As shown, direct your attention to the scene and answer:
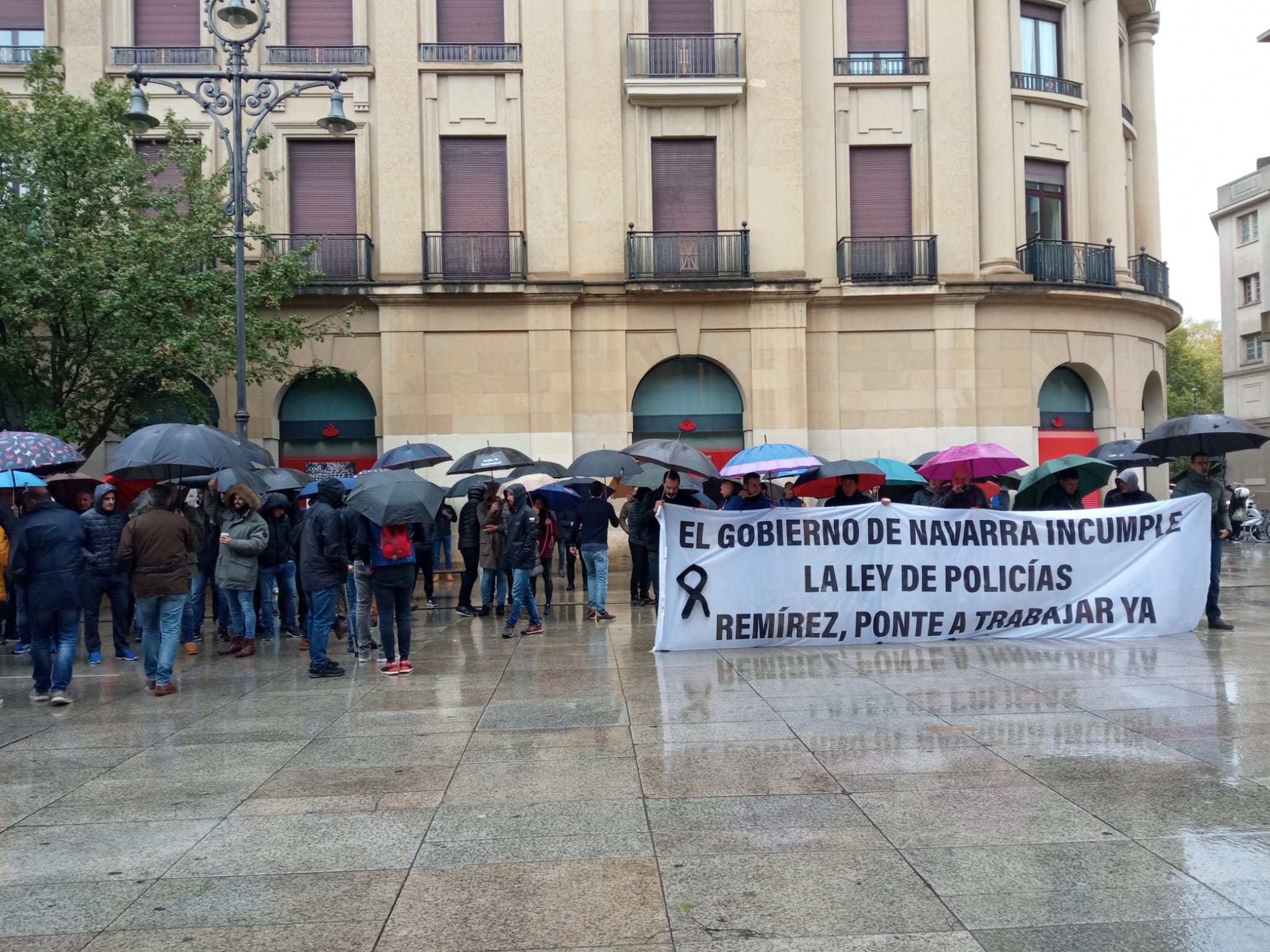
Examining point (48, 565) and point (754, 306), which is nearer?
point (48, 565)

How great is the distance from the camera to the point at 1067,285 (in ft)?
81.3

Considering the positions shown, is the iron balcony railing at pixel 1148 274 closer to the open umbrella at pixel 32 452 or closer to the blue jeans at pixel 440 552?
the blue jeans at pixel 440 552

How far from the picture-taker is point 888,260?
24516 millimetres

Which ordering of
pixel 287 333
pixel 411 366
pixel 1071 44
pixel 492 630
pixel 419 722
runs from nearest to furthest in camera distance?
pixel 419 722 < pixel 492 630 < pixel 287 333 < pixel 411 366 < pixel 1071 44

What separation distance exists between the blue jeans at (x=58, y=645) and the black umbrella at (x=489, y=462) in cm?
774

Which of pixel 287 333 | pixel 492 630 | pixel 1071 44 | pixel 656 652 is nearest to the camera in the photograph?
pixel 656 652

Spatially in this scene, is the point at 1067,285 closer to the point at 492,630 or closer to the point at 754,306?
the point at 754,306

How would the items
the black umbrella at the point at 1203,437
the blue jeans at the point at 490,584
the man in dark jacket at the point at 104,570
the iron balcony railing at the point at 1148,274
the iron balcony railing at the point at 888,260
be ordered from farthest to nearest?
the iron balcony railing at the point at 1148,274
the iron balcony railing at the point at 888,260
the blue jeans at the point at 490,584
the black umbrella at the point at 1203,437
the man in dark jacket at the point at 104,570

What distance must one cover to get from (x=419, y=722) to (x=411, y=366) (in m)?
16.3

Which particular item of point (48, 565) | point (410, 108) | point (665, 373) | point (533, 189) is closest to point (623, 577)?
point (665, 373)

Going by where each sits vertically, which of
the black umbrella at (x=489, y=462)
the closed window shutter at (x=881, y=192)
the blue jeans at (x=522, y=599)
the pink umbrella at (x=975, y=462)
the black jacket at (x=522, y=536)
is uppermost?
the closed window shutter at (x=881, y=192)

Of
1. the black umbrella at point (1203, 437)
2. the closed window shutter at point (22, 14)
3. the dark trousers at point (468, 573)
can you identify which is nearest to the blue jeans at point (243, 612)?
the dark trousers at point (468, 573)

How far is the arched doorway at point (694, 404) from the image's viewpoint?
24438 mm

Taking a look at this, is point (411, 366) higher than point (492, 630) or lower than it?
higher
